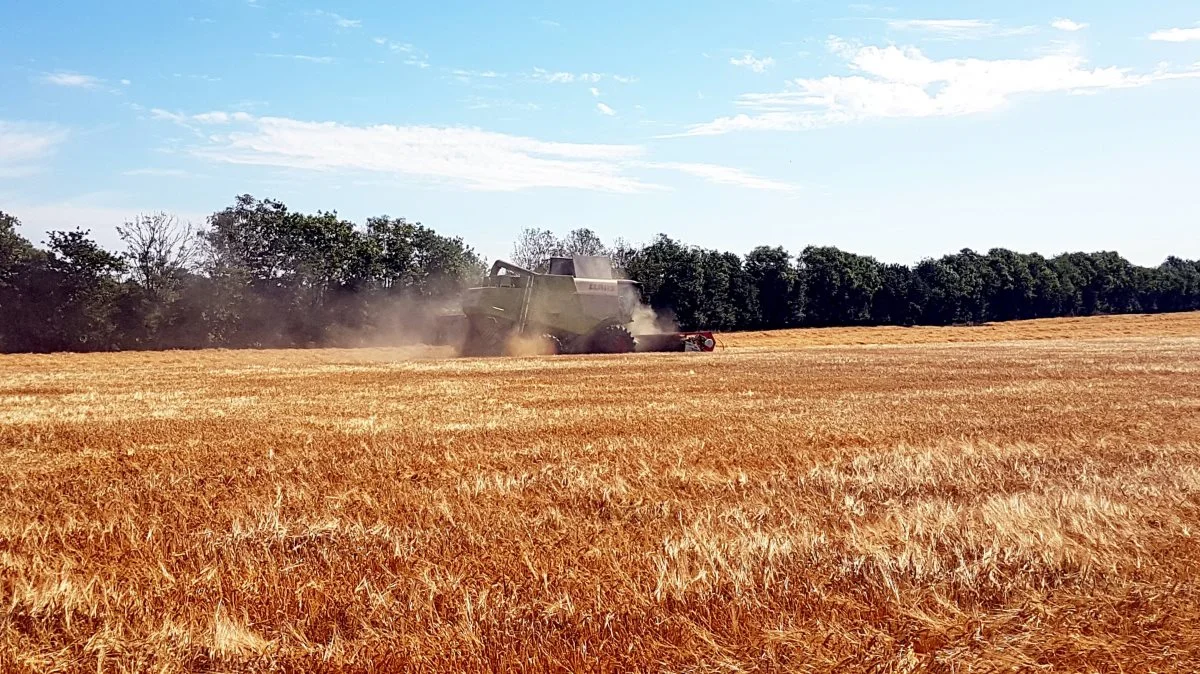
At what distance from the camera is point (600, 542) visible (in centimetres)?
522

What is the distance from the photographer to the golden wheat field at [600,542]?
11.8 feet

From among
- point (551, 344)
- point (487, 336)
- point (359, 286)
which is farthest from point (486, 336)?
point (359, 286)

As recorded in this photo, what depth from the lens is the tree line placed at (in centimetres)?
3700

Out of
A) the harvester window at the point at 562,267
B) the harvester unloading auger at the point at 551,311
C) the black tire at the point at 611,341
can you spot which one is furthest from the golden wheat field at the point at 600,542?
the black tire at the point at 611,341

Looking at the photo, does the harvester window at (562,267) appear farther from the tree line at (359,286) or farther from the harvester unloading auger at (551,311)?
the tree line at (359,286)

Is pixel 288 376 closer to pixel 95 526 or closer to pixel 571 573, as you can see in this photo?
pixel 95 526

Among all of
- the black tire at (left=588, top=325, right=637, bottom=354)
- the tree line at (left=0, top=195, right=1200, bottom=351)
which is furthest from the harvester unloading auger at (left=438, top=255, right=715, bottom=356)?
the tree line at (left=0, top=195, right=1200, bottom=351)

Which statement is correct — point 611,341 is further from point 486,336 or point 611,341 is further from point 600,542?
point 600,542

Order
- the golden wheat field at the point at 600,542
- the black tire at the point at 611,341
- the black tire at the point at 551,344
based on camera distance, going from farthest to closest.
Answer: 1. the black tire at the point at 611,341
2. the black tire at the point at 551,344
3. the golden wheat field at the point at 600,542

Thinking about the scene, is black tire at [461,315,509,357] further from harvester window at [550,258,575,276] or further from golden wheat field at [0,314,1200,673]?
golden wheat field at [0,314,1200,673]

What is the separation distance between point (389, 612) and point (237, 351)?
3885 centimetres

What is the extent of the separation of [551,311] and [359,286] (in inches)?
809

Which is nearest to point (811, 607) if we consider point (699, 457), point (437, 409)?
point (699, 457)

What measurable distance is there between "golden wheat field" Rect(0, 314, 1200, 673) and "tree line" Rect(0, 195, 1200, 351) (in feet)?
97.3
